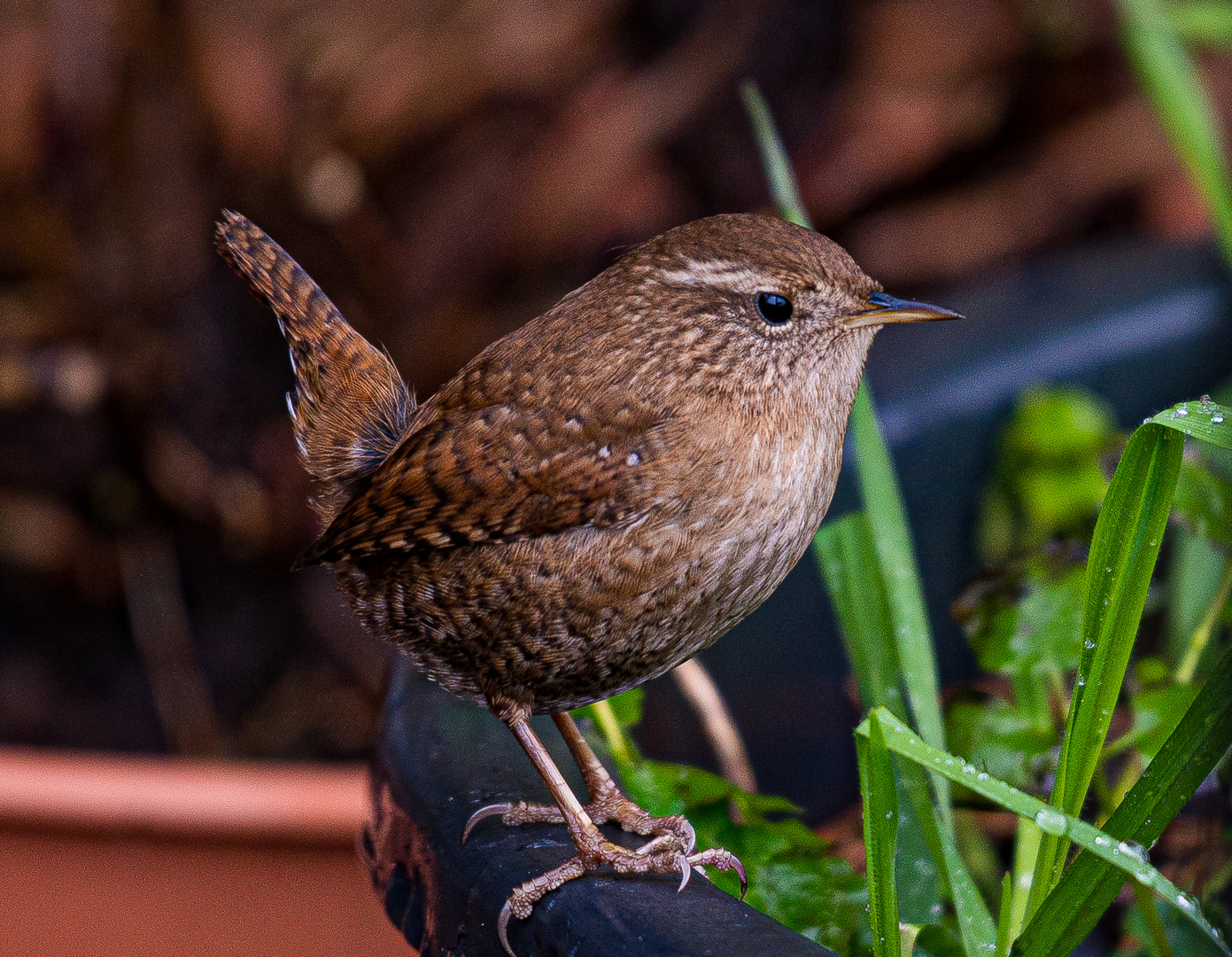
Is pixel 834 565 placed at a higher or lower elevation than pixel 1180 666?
higher

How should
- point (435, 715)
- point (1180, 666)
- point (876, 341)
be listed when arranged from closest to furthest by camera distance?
point (435, 715) → point (1180, 666) → point (876, 341)

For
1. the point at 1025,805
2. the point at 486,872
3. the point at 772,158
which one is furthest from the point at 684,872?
the point at 772,158

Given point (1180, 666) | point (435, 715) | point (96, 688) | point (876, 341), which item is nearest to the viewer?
point (435, 715)

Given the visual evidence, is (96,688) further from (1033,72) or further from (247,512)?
(1033,72)

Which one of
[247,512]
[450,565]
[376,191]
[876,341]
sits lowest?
[247,512]

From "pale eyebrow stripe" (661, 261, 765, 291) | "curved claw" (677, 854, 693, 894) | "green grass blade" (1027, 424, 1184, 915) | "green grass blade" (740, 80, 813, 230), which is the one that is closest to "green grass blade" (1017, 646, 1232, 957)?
"green grass blade" (1027, 424, 1184, 915)

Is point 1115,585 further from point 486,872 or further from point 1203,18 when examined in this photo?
point 1203,18

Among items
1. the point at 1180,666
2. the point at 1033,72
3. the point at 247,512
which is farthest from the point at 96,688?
the point at 1033,72
